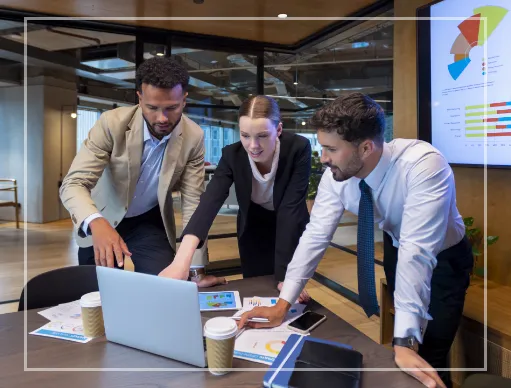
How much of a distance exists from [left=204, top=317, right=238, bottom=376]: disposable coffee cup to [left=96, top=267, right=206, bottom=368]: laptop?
1.2 inches

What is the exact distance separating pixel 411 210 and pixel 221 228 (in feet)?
11.6

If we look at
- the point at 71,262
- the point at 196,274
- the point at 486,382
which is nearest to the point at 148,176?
the point at 196,274

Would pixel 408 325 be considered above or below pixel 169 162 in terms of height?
below

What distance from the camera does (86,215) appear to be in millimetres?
1575

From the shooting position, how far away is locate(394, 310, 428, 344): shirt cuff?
3.90ft

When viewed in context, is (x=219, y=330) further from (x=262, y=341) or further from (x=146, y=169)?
(x=146, y=169)

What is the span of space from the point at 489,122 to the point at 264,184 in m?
1.30

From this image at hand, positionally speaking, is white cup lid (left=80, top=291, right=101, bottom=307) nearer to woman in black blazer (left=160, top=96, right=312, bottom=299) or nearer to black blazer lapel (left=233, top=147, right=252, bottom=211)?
woman in black blazer (left=160, top=96, right=312, bottom=299)

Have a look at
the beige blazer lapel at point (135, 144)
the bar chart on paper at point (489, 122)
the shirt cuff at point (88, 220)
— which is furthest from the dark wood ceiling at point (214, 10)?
the shirt cuff at point (88, 220)

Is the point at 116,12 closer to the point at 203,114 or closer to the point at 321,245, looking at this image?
the point at 203,114

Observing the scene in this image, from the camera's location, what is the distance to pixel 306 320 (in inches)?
52.0

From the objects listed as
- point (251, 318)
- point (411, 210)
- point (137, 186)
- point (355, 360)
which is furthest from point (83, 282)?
point (411, 210)

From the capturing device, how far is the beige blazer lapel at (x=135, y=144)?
6.29 ft

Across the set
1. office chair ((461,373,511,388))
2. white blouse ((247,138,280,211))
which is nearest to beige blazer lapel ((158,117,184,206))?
white blouse ((247,138,280,211))
